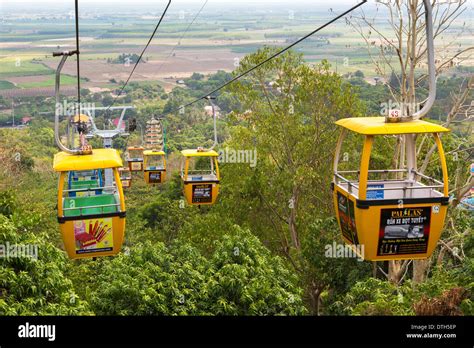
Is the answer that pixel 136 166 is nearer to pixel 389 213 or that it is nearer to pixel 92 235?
pixel 92 235

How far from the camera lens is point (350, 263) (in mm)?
17734

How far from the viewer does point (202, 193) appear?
16266 millimetres

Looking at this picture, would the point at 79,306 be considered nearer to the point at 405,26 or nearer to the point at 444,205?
the point at 444,205

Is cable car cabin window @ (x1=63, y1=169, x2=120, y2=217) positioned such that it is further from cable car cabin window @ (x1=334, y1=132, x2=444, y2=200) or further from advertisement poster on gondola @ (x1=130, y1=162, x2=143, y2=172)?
advertisement poster on gondola @ (x1=130, y1=162, x2=143, y2=172)

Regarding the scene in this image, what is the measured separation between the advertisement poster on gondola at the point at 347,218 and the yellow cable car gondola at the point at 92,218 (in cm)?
Answer: 243

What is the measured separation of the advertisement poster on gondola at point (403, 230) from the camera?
695 centimetres

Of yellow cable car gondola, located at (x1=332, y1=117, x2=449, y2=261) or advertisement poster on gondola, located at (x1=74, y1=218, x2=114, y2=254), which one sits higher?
yellow cable car gondola, located at (x1=332, y1=117, x2=449, y2=261)

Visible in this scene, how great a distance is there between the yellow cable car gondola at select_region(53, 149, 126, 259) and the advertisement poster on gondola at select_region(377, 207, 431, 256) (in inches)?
117

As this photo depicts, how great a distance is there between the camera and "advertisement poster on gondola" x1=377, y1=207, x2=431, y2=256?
6.95 m

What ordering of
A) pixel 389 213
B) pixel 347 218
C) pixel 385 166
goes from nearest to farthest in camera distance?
pixel 389 213 < pixel 347 218 < pixel 385 166

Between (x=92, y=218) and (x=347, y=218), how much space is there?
9.62ft

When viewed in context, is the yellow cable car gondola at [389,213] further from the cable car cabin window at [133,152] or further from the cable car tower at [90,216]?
the cable car cabin window at [133,152]

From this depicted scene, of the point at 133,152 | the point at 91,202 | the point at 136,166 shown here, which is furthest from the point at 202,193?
the point at 133,152

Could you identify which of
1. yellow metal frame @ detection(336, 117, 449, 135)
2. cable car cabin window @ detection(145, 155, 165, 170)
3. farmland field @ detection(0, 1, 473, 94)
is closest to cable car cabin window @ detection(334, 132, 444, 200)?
yellow metal frame @ detection(336, 117, 449, 135)
